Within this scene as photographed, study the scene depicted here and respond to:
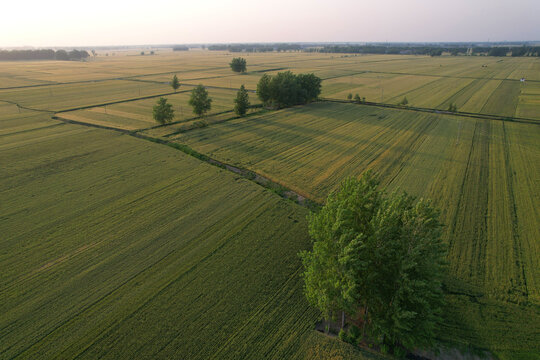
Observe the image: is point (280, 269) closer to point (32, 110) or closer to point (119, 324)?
point (119, 324)

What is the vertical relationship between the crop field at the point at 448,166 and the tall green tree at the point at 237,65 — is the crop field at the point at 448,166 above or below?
below

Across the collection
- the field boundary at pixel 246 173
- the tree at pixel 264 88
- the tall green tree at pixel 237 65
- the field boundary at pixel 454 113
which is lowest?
the field boundary at pixel 246 173

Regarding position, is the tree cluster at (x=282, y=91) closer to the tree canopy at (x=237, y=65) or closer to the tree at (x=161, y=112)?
the tree at (x=161, y=112)

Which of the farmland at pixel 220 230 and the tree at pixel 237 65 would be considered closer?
the farmland at pixel 220 230

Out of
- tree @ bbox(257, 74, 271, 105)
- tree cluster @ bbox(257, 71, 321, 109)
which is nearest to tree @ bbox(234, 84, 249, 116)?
tree @ bbox(257, 74, 271, 105)

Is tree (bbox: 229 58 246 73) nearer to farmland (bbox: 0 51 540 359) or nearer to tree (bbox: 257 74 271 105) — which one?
tree (bbox: 257 74 271 105)

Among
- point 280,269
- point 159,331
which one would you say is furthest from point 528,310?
point 159,331

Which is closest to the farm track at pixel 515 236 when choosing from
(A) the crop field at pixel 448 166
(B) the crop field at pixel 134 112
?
(A) the crop field at pixel 448 166
